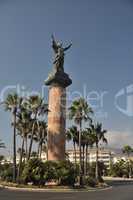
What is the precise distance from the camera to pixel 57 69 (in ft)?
176

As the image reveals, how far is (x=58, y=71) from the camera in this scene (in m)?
53.2

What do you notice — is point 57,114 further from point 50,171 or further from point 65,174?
point 65,174

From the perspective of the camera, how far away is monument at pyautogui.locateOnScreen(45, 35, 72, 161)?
49000mm

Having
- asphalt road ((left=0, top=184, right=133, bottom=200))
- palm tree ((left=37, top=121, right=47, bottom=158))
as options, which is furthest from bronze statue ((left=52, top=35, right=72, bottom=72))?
asphalt road ((left=0, top=184, right=133, bottom=200))

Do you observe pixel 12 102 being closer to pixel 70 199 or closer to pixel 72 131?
pixel 72 131

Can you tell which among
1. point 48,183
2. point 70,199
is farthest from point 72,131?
point 70,199

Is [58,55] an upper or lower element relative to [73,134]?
upper

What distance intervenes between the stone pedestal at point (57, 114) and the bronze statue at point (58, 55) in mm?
1586

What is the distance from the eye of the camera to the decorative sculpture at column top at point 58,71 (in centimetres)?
5184

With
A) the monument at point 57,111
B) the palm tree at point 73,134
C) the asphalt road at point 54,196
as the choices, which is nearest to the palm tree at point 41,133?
the palm tree at point 73,134

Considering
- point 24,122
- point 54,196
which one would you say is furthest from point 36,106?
point 54,196

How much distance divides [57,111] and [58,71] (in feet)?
22.6

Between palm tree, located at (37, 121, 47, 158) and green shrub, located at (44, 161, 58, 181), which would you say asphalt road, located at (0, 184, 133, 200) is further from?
palm tree, located at (37, 121, 47, 158)

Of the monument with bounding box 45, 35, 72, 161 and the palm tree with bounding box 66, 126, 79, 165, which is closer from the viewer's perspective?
the monument with bounding box 45, 35, 72, 161
